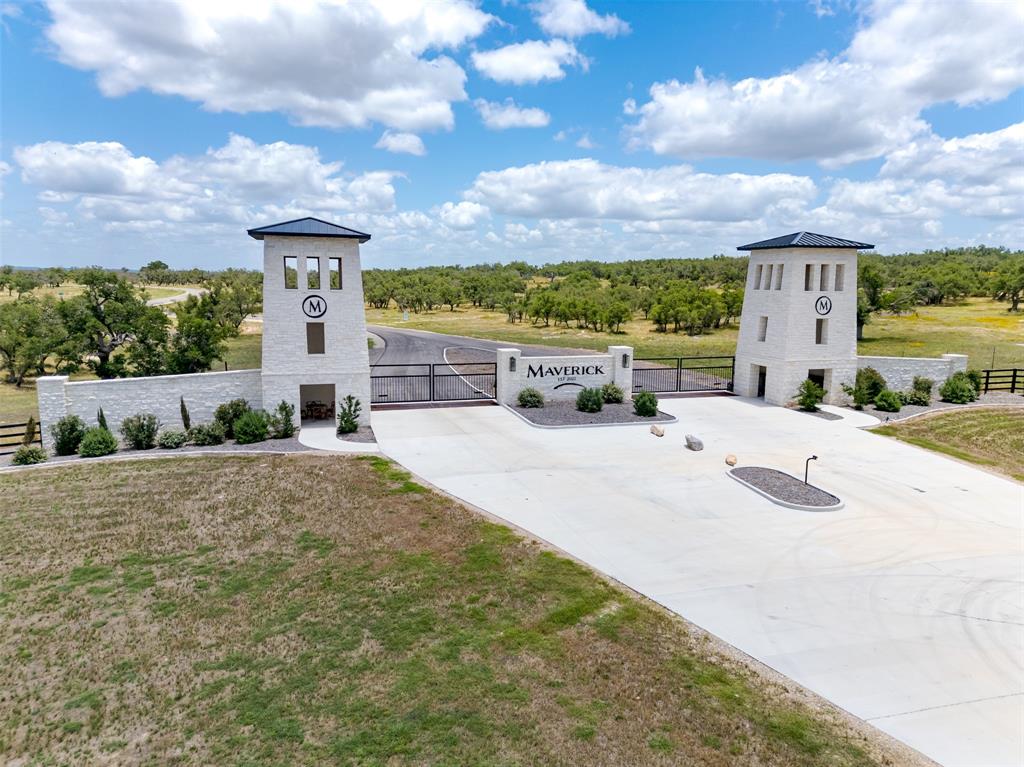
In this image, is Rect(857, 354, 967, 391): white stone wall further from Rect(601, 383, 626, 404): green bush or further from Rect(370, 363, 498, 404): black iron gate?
Rect(370, 363, 498, 404): black iron gate

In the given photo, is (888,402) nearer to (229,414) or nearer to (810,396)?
(810,396)

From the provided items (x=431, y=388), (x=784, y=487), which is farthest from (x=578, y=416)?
(x=784, y=487)

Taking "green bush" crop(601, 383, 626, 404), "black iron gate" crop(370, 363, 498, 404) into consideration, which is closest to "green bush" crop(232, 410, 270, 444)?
"black iron gate" crop(370, 363, 498, 404)

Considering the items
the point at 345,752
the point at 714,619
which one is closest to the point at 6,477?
the point at 345,752

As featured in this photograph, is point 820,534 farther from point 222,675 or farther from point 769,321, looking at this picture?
point 769,321

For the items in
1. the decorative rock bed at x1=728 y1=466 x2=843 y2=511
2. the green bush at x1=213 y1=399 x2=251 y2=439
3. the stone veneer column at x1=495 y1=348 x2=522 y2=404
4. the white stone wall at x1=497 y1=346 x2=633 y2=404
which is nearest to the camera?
the decorative rock bed at x1=728 y1=466 x2=843 y2=511

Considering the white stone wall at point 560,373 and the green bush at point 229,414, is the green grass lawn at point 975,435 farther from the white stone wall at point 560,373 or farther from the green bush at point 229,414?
the green bush at point 229,414

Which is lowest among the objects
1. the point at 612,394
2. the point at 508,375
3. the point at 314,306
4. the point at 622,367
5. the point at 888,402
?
the point at 888,402

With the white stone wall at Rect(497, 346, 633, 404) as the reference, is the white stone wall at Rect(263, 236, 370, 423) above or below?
above
